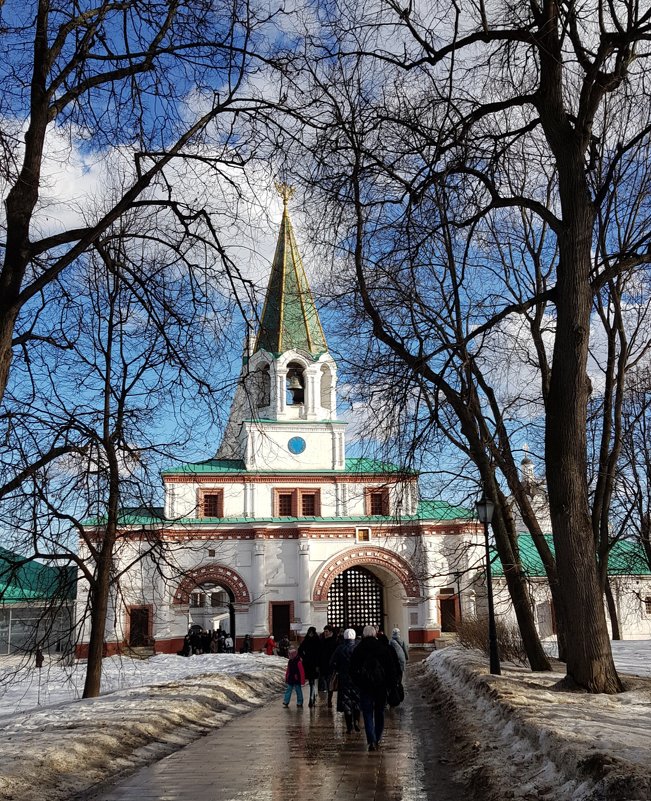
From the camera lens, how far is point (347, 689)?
1191 centimetres

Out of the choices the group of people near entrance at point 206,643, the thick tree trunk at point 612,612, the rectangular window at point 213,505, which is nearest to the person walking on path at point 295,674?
the thick tree trunk at point 612,612

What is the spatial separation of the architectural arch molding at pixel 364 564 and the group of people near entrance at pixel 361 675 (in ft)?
83.7

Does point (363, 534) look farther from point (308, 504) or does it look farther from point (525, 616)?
point (525, 616)

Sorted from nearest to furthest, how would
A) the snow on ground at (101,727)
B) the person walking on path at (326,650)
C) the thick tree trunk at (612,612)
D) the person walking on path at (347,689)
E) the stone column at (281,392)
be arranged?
the snow on ground at (101,727), the person walking on path at (347,689), the person walking on path at (326,650), the thick tree trunk at (612,612), the stone column at (281,392)

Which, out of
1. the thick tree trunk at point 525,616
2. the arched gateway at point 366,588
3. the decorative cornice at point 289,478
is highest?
the decorative cornice at point 289,478

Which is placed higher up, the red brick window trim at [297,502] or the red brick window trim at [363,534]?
the red brick window trim at [297,502]

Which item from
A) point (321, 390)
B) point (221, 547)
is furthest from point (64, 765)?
point (321, 390)

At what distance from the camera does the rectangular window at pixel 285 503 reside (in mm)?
44250

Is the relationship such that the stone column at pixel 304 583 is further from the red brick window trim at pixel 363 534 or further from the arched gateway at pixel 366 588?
the red brick window trim at pixel 363 534

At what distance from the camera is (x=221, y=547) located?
41.6 metres

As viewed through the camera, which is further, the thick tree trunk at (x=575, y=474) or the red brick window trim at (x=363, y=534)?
the red brick window trim at (x=363, y=534)

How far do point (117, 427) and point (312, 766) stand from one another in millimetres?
5378

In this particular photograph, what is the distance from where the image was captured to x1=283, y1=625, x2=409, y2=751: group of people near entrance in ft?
31.3

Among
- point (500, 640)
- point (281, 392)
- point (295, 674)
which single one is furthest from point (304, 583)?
point (295, 674)
